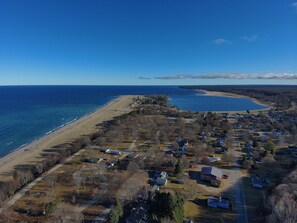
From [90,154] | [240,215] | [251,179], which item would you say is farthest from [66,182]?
[251,179]

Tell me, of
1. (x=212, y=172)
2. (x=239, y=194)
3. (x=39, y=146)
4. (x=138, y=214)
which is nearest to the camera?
(x=138, y=214)

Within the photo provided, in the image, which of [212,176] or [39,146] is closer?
[212,176]

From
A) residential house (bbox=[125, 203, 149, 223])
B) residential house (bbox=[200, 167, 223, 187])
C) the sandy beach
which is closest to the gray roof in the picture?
residential house (bbox=[200, 167, 223, 187])

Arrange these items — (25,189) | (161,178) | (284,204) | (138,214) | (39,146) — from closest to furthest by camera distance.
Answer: (284,204), (138,214), (25,189), (161,178), (39,146)

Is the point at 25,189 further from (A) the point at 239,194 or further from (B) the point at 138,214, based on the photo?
(A) the point at 239,194

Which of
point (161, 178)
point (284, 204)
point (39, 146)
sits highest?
point (284, 204)

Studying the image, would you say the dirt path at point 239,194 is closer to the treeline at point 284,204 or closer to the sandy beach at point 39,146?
the treeline at point 284,204

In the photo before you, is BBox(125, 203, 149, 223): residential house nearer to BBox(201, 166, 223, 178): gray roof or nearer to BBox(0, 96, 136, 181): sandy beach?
BBox(201, 166, 223, 178): gray roof

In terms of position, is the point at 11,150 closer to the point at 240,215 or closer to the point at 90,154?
the point at 90,154

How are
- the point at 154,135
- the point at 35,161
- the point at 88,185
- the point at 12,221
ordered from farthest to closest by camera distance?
1. the point at 154,135
2. the point at 35,161
3. the point at 88,185
4. the point at 12,221

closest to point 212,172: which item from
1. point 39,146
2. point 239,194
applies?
point 239,194

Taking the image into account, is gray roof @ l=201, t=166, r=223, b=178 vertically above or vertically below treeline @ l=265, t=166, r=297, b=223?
below
